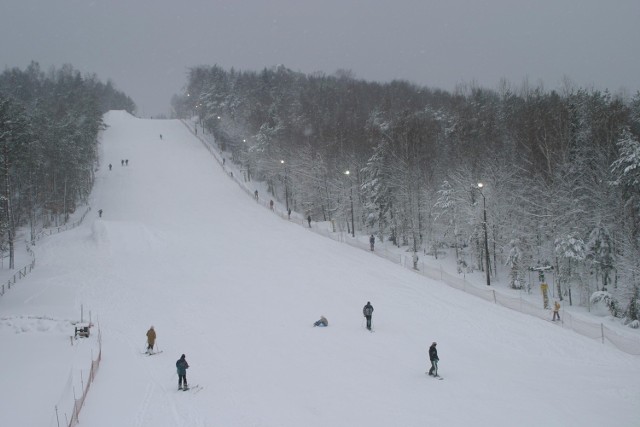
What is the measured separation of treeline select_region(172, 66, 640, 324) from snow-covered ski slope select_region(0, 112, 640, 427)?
9142mm

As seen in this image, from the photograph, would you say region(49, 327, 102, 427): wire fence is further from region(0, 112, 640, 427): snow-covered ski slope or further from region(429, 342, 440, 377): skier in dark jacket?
region(429, 342, 440, 377): skier in dark jacket

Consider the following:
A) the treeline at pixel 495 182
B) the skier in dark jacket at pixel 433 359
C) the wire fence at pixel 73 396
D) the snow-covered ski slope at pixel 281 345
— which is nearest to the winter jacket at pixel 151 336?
the snow-covered ski slope at pixel 281 345

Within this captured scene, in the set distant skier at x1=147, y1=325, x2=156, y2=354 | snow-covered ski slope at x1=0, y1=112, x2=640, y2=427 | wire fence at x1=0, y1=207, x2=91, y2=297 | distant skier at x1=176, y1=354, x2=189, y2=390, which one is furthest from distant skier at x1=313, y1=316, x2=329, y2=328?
wire fence at x1=0, y1=207, x2=91, y2=297

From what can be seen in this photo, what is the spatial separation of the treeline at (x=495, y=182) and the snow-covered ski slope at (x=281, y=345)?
914 centimetres

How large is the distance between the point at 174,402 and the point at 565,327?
1788cm

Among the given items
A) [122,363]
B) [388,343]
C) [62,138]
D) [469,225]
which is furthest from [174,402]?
[62,138]

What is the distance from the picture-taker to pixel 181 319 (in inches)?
957

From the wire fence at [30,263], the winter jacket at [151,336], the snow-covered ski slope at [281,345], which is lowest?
the snow-covered ski slope at [281,345]

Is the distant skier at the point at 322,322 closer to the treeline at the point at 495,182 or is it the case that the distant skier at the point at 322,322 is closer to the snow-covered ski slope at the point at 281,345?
the snow-covered ski slope at the point at 281,345

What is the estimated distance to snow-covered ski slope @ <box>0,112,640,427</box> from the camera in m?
14.2

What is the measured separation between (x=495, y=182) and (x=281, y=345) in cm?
2766

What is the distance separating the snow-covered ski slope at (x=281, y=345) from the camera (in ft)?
46.5

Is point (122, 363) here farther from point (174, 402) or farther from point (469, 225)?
point (469, 225)

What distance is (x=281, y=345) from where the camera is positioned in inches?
791
